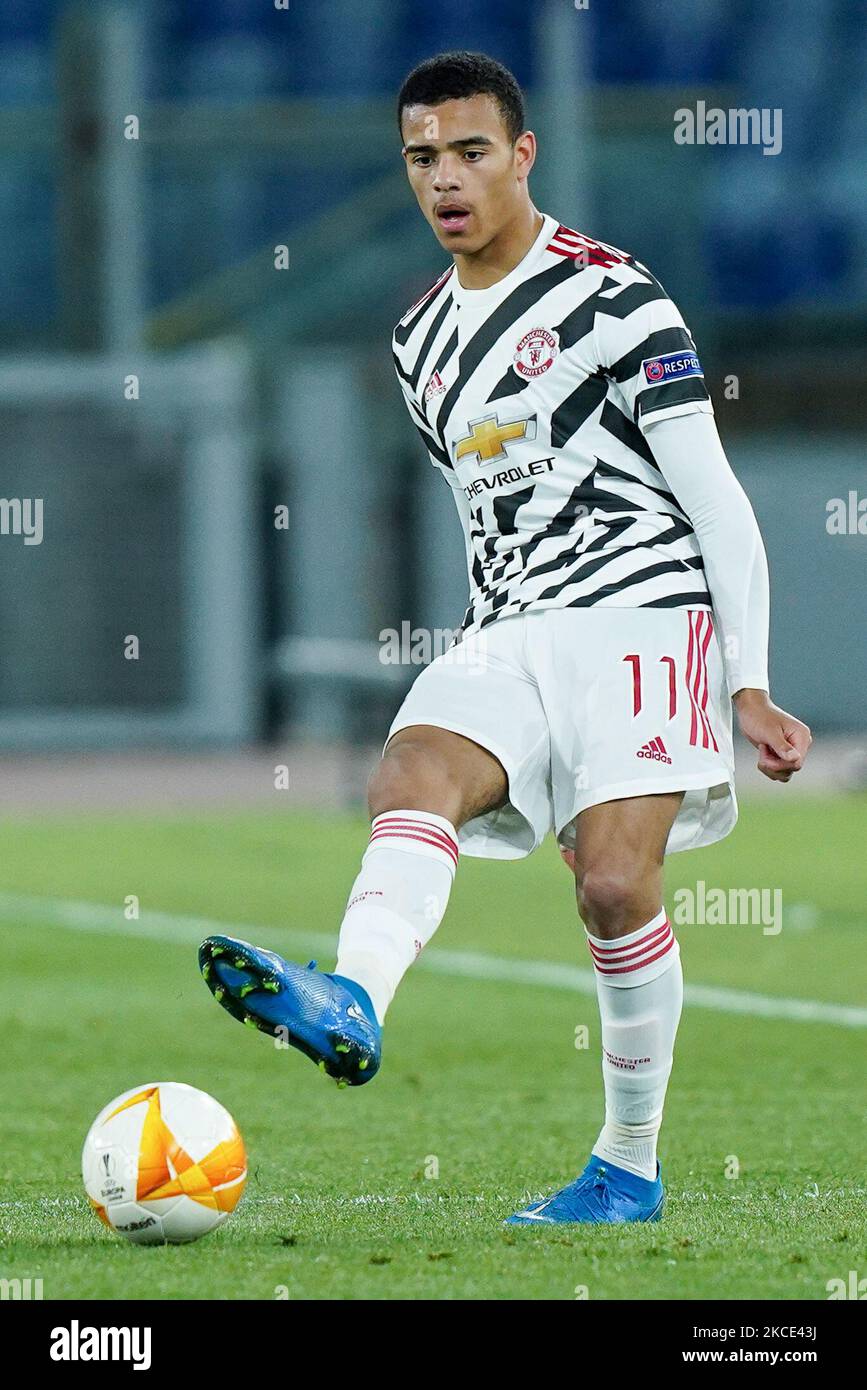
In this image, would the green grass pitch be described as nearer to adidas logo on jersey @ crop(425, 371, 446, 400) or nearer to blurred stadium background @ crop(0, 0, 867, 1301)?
blurred stadium background @ crop(0, 0, 867, 1301)

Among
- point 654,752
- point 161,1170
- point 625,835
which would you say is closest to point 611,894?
point 625,835

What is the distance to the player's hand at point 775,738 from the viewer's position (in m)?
4.11

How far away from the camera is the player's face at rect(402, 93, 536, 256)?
4367 mm

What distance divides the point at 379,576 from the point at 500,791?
19.2 metres

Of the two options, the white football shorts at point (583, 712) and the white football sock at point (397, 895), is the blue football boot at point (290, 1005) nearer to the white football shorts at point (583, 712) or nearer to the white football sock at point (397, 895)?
the white football sock at point (397, 895)

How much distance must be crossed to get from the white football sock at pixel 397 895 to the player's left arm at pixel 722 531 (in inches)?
26.3

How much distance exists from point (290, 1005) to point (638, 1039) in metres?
1.04

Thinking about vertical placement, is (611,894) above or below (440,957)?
above

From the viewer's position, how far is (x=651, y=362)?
4336 millimetres

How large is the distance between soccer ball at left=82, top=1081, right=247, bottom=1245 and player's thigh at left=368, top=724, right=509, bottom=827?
25.9 inches

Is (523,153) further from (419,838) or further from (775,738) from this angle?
(419,838)

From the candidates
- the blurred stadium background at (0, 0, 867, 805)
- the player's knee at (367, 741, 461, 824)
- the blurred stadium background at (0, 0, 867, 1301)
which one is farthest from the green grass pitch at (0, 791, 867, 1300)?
the blurred stadium background at (0, 0, 867, 805)

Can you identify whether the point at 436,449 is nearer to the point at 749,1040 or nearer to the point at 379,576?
the point at 749,1040

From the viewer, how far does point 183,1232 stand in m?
4.07
